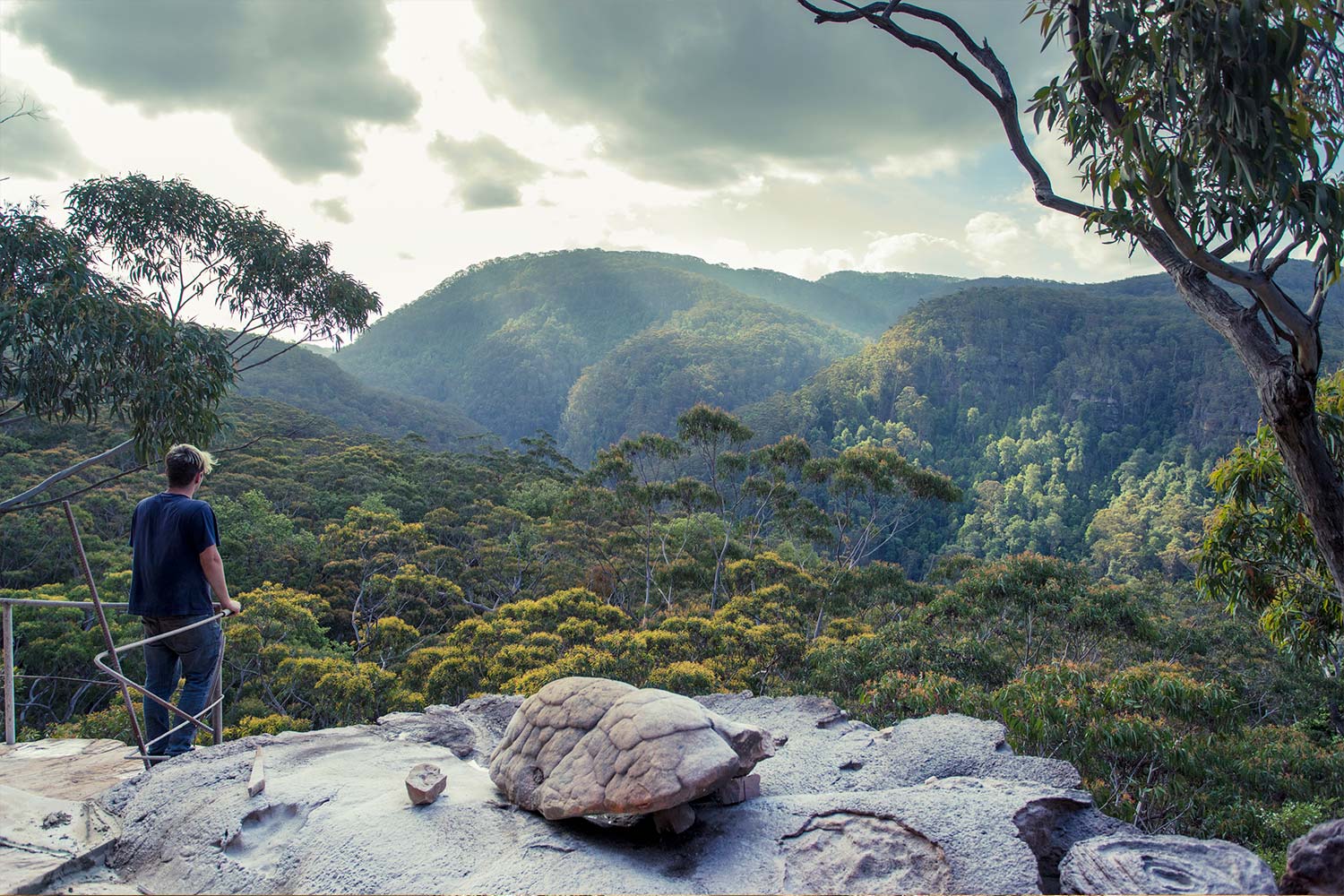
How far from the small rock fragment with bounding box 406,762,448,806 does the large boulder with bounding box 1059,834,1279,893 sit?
8.69 ft

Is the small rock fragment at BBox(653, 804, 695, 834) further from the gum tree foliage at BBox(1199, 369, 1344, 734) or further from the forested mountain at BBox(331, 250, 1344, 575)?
the forested mountain at BBox(331, 250, 1344, 575)

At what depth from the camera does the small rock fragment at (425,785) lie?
132 inches

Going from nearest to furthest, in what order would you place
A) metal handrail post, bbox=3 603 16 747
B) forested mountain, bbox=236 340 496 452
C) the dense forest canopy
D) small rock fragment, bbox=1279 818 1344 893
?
small rock fragment, bbox=1279 818 1344 893
metal handrail post, bbox=3 603 16 747
the dense forest canopy
forested mountain, bbox=236 340 496 452

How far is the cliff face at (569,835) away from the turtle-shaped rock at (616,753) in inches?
6.1

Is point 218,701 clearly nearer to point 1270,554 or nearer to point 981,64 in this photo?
point 981,64

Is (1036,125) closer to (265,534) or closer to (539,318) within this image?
(265,534)

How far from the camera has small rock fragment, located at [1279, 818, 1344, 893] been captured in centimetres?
252

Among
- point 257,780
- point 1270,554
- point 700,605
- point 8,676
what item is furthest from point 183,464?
point 700,605

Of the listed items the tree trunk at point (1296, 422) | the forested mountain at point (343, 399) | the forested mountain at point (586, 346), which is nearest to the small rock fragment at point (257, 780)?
the tree trunk at point (1296, 422)

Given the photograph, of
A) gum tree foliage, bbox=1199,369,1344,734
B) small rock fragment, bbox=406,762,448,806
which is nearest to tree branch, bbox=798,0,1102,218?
gum tree foliage, bbox=1199,369,1344,734

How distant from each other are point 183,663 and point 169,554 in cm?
64

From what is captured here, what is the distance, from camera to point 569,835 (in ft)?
10.7

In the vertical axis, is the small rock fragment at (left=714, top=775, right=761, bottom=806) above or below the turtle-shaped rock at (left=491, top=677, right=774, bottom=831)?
below

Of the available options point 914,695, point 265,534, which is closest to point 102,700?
point 265,534
